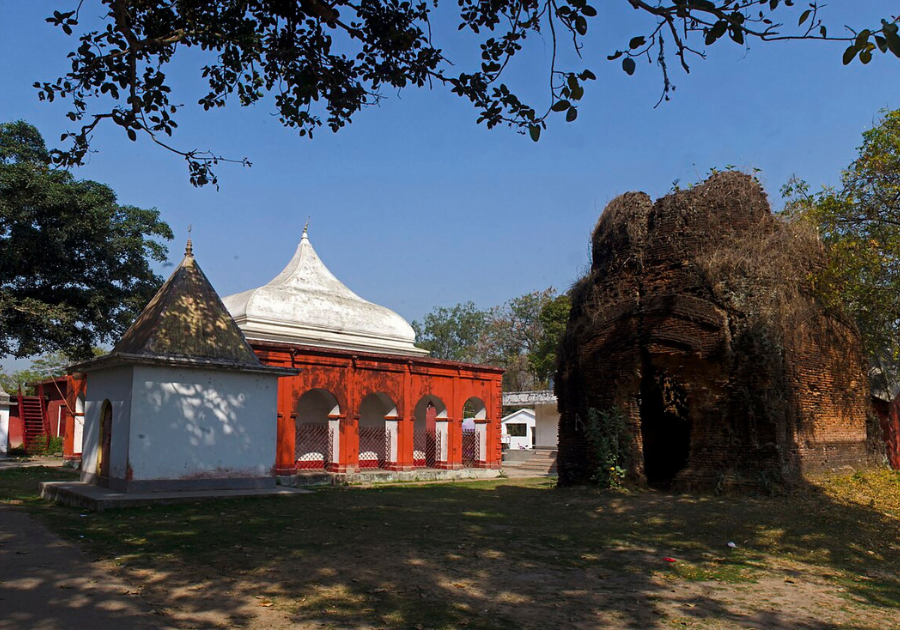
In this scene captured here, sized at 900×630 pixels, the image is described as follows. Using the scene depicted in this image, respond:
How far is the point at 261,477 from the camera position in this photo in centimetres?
1345

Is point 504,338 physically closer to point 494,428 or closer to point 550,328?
point 550,328

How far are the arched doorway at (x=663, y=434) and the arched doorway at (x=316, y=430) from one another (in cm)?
811

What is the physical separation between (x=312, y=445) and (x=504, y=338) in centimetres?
3266

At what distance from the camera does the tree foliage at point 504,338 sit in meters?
48.7

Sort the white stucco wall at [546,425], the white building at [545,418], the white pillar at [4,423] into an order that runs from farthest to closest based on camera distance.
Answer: the white stucco wall at [546,425]
the white building at [545,418]
the white pillar at [4,423]

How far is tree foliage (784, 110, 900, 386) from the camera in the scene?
12086 mm

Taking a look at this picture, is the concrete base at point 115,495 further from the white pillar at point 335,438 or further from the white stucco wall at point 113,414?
the white pillar at point 335,438

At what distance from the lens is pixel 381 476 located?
63.1 ft

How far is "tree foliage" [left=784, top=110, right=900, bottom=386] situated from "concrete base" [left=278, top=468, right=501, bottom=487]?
37.2 ft

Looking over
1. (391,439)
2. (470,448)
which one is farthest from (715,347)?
(470,448)

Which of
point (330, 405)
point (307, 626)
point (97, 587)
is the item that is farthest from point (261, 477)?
point (307, 626)

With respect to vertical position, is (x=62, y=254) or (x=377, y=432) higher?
(x=62, y=254)

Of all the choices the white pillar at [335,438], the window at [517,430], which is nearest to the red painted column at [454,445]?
the white pillar at [335,438]

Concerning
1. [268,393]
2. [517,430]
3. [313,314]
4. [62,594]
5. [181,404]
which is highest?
[313,314]
